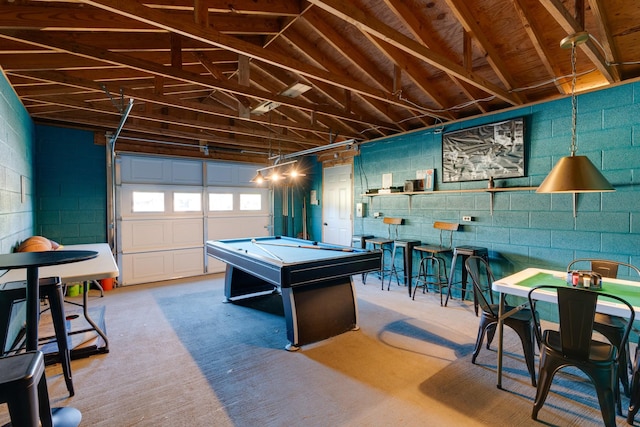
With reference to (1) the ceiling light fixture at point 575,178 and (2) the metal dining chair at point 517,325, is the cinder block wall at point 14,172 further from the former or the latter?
(1) the ceiling light fixture at point 575,178

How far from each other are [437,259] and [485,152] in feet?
5.54

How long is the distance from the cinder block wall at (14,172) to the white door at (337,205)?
5202mm

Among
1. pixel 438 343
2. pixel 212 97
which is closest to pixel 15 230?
pixel 212 97

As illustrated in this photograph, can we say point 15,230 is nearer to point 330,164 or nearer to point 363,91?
point 363,91

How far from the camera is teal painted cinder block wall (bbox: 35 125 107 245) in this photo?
5070 millimetres

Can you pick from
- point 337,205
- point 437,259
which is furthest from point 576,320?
point 337,205

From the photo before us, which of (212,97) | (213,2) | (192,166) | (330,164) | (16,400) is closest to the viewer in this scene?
(16,400)

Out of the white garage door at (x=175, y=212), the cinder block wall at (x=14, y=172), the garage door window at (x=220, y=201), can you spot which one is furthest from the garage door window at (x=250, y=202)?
the cinder block wall at (x=14, y=172)

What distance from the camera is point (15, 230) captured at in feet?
11.4

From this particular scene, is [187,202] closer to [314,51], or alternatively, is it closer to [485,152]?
[314,51]

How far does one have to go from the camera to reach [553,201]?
380 centimetres

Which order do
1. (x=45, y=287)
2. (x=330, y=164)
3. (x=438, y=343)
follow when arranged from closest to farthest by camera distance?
1. (x=45, y=287)
2. (x=438, y=343)
3. (x=330, y=164)

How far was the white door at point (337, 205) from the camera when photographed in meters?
6.81

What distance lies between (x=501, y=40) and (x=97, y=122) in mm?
5775
